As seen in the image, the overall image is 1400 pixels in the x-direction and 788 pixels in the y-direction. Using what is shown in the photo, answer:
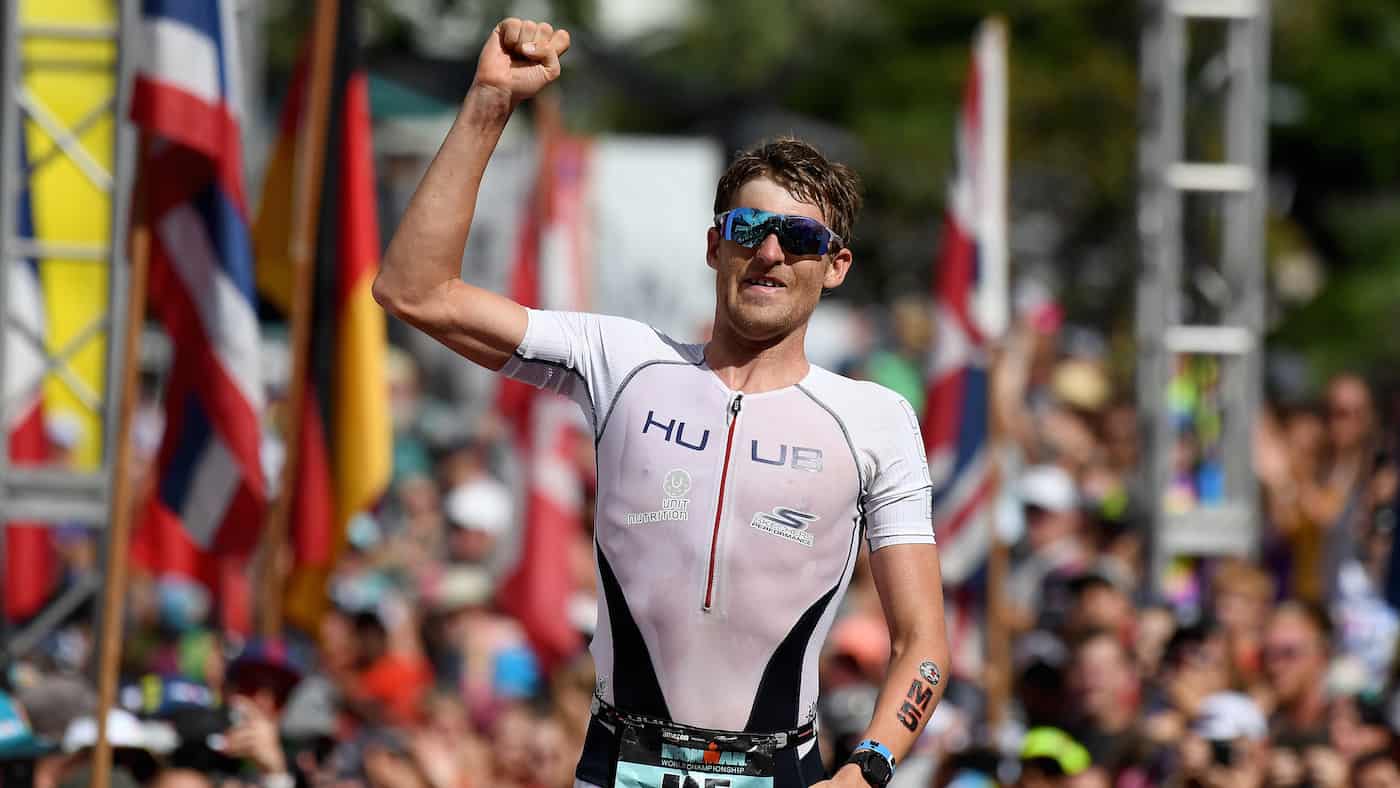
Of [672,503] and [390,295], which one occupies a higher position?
[390,295]

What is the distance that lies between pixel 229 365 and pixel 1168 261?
490 cm

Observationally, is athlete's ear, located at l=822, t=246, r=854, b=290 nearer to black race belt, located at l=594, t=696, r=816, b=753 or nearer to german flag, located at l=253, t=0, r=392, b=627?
black race belt, located at l=594, t=696, r=816, b=753

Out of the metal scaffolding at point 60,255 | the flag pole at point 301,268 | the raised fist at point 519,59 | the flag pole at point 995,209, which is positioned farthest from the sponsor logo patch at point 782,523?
the flag pole at point 995,209

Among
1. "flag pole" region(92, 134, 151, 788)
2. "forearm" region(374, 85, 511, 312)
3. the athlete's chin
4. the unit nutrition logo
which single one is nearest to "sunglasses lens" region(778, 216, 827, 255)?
the athlete's chin

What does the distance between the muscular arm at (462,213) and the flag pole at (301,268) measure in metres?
4.86

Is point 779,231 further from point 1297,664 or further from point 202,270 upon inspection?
point 1297,664

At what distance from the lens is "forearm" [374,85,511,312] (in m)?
4.14

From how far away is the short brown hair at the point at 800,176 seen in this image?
14.2 feet

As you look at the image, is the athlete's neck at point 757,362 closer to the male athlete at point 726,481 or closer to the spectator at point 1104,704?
the male athlete at point 726,481

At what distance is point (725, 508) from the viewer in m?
4.24

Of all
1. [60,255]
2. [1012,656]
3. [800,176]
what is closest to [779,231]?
[800,176]

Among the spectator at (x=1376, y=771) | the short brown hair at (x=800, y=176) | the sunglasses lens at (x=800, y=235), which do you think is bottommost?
the spectator at (x=1376, y=771)

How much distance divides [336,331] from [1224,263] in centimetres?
440

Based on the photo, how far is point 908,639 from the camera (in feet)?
14.0
